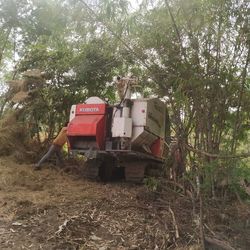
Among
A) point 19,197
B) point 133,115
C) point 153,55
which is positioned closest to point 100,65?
point 133,115

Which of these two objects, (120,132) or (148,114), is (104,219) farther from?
(148,114)

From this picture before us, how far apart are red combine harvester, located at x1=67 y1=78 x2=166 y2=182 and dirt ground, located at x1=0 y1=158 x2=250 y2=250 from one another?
0.64 metres

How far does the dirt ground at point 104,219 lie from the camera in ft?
13.6

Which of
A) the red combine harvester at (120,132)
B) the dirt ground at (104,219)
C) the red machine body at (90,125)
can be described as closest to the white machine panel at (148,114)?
the red combine harvester at (120,132)

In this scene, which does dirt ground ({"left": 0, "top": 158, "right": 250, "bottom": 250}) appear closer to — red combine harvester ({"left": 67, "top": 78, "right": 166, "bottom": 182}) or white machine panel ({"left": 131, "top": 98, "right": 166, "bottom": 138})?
red combine harvester ({"left": 67, "top": 78, "right": 166, "bottom": 182})

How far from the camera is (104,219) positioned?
16.1 feet

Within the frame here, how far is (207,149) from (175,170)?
36.4 inches

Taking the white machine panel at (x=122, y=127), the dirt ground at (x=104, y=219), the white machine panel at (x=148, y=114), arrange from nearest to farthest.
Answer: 1. the dirt ground at (x=104, y=219)
2. the white machine panel at (x=122, y=127)
3. the white machine panel at (x=148, y=114)

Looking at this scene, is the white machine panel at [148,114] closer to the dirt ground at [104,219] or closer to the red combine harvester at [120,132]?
the red combine harvester at [120,132]

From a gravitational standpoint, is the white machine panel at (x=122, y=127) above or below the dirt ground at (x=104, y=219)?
above

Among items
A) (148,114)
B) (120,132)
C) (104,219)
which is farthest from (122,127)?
(104,219)

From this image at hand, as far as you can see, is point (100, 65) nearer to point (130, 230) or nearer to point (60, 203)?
point (60, 203)

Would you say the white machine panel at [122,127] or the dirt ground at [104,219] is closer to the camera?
the dirt ground at [104,219]

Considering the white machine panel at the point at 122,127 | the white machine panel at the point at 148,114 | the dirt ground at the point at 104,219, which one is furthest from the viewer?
the white machine panel at the point at 148,114
